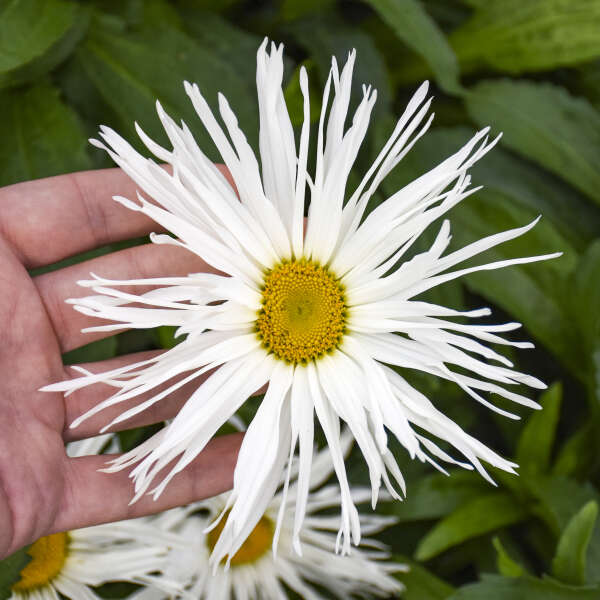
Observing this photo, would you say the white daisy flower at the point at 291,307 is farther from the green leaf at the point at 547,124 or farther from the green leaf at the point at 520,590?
the green leaf at the point at 547,124

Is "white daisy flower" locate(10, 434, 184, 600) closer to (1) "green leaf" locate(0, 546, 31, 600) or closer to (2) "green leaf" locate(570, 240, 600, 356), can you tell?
(1) "green leaf" locate(0, 546, 31, 600)

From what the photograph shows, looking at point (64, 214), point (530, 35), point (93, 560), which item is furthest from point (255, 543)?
point (530, 35)

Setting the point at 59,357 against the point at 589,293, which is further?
the point at 589,293

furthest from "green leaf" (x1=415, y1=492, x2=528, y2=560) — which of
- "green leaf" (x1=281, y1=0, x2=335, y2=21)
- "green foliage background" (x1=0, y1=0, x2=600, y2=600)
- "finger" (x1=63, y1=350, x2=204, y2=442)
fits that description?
"green leaf" (x1=281, y1=0, x2=335, y2=21)

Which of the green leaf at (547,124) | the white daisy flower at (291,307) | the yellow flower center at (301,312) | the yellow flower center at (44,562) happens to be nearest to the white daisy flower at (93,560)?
the yellow flower center at (44,562)

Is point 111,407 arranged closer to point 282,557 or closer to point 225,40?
point 282,557

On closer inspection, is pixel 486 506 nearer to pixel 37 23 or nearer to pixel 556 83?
pixel 556 83
